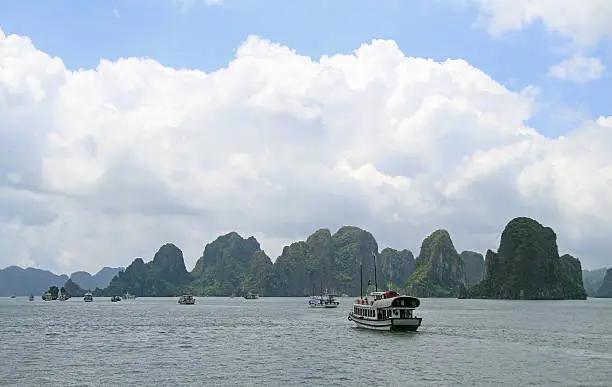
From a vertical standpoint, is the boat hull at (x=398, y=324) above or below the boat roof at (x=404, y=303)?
below

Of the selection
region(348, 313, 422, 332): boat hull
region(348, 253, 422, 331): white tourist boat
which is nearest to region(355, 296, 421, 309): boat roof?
region(348, 253, 422, 331): white tourist boat

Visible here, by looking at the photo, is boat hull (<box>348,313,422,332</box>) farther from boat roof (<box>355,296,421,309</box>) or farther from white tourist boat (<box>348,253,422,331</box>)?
boat roof (<box>355,296,421,309</box>)

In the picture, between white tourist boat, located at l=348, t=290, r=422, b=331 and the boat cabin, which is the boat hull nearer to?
white tourist boat, located at l=348, t=290, r=422, b=331

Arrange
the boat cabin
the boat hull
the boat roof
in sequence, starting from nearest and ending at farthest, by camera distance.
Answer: the boat roof → the boat cabin → the boat hull

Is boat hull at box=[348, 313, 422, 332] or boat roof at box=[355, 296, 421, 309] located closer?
boat roof at box=[355, 296, 421, 309]

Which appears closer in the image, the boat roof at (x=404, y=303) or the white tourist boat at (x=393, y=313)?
the boat roof at (x=404, y=303)

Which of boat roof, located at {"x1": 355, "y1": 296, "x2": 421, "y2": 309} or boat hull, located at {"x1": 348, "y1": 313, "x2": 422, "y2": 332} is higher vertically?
boat roof, located at {"x1": 355, "y1": 296, "x2": 421, "y2": 309}

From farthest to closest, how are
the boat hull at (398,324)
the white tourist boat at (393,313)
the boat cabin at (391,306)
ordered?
the boat hull at (398,324)
the white tourist boat at (393,313)
the boat cabin at (391,306)

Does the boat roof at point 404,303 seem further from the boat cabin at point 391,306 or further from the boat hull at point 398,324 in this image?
the boat hull at point 398,324

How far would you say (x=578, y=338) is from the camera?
103 meters

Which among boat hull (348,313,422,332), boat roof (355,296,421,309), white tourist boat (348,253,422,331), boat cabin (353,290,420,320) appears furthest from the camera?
boat hull (348,313,422,332)

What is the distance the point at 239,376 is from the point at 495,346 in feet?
148

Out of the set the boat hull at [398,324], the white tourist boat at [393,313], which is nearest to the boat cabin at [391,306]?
the white tourist boat at [393,313]

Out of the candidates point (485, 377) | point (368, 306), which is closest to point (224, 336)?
point (368, 306)
